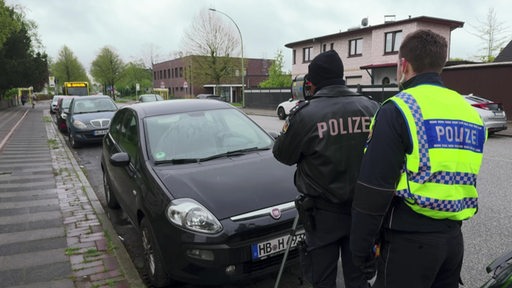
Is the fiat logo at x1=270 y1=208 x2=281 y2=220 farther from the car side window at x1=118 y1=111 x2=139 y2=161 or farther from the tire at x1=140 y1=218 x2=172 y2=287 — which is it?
the car side window at x1=118 y1=111 x2=139 y2=161

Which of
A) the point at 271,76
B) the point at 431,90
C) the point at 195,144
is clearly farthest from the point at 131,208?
the point at 271,76

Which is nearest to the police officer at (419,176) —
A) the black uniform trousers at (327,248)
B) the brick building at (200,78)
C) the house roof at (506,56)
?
the black uniform trousers at (327,248)

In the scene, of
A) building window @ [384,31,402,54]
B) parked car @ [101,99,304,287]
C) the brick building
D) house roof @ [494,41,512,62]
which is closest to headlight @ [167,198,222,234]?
parked car @ [101,99,304,287]

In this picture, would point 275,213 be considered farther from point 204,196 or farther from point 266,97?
point 266,97

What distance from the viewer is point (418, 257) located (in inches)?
68.0

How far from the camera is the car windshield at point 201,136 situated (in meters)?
3.98

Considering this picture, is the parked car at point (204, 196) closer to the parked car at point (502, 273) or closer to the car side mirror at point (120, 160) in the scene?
the car side mirror at point (120, 160)

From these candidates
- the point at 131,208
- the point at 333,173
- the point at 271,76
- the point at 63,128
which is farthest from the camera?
the point at 271,76

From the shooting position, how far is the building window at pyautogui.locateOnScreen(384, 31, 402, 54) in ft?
92.7

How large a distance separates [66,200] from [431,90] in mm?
5729

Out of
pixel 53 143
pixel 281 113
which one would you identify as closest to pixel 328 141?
Answer: pixel 53 143

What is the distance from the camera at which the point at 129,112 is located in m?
5.02

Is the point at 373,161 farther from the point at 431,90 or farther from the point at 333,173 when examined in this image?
the point at 333,173

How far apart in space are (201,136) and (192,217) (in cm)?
144
